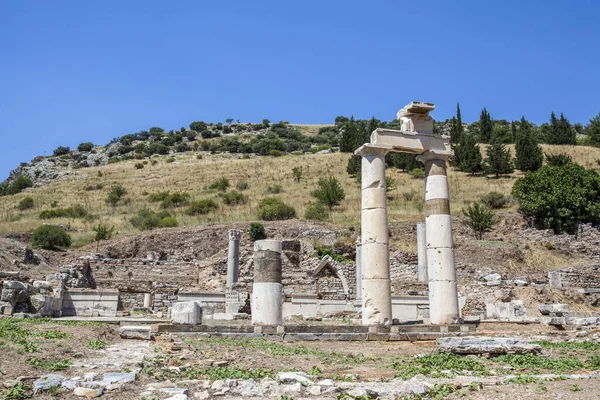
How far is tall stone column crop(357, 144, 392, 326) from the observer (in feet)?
48.6

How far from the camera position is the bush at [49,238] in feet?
138

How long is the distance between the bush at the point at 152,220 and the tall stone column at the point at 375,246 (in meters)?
35.2

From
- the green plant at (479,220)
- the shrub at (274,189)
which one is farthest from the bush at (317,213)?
the green plant at (479,220)

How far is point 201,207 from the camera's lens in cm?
5425

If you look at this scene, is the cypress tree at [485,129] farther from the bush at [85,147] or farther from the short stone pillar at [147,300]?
the bush at [85,147]

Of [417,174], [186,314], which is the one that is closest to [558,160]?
[417,174]

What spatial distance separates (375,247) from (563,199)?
3378cm

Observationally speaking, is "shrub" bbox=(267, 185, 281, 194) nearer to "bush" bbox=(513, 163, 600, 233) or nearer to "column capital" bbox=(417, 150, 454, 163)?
"bush" bbox=(513, 163, 600, 233)

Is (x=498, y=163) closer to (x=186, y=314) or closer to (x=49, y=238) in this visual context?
(x=49, y=238)

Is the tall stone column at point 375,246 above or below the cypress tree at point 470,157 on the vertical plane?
below

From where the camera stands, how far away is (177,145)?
10456 centimetres

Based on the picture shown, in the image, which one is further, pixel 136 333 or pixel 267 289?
pixel 267 289

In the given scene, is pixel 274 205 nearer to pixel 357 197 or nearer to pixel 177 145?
pixel 357 197

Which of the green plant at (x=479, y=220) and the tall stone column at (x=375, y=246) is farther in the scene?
the green plant at (x=479, y=220)
